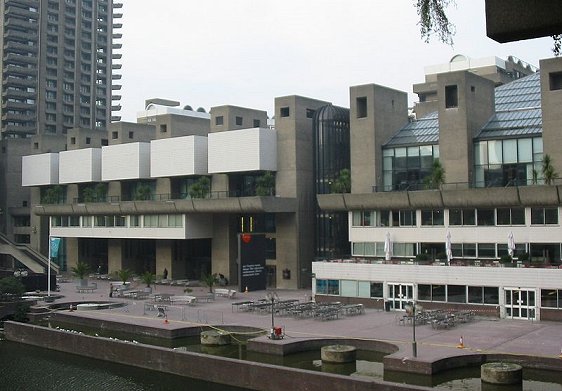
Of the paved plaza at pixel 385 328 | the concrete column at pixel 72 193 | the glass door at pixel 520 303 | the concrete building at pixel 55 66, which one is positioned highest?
the concrete building at pixel 55 66

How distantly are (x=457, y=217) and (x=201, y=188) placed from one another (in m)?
31.1

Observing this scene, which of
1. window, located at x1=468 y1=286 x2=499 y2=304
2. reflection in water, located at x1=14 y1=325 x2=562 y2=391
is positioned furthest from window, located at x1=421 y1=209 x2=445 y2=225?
reflection in water, located at x1=14 y1=325 x2=562 y2=391

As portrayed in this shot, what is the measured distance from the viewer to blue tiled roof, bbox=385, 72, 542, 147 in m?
54.4

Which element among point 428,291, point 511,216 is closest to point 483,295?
point 428,291

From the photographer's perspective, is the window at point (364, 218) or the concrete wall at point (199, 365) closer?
the concrete wall at point (199, 365)

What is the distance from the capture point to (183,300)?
5791cm

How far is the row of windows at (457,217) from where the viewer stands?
48281 mm

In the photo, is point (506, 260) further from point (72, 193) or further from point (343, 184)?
point (72, 193)

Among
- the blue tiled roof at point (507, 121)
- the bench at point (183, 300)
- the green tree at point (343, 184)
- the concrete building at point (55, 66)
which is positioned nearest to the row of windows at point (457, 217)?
the green tree at point (343, 184)

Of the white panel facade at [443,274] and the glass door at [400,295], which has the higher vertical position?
the white panel facade at [443,274]

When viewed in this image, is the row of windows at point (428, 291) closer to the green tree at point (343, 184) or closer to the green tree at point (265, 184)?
the green tree at point (343, 184)

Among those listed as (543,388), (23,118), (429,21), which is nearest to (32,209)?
(23,118)

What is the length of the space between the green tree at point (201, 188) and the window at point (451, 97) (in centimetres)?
2982

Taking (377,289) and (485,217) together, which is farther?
(377,289)
